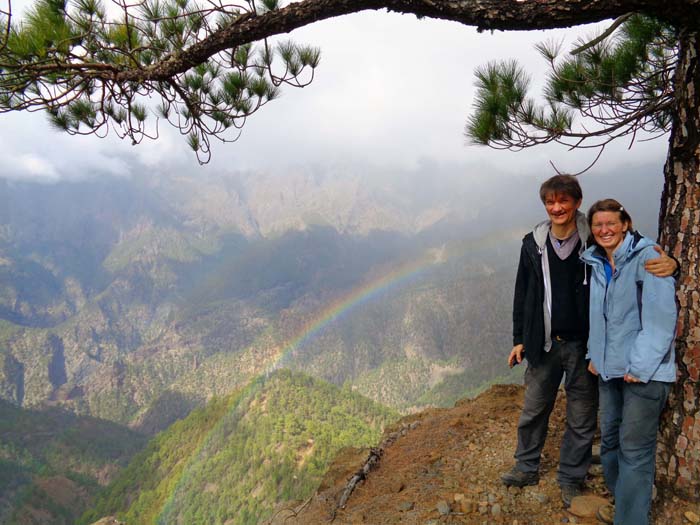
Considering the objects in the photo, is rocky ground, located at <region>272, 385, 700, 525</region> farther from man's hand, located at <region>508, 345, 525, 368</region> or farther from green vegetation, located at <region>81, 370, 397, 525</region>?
green vegetation, located at <region>81, 370, 397, 525</region>

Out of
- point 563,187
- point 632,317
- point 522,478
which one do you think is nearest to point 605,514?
point 522,478

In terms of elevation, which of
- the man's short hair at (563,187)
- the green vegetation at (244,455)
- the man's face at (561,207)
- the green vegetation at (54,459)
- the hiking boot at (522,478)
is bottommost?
the green vegetation at (54,459)

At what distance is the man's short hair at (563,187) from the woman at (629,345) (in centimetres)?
19

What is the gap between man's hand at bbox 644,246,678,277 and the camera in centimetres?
201

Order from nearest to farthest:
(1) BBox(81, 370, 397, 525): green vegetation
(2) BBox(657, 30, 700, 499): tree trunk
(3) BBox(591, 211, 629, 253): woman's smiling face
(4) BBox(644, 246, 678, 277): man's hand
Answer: (4) BBox(644, 246, 678, 277): man's hand, (2) BBox(657, 30, 700, 499): tree trunk, (3) BBox(591, 211, 629, 253): woman's smiling face, (1) BBox(81, 370, 397, 525): green vegetation

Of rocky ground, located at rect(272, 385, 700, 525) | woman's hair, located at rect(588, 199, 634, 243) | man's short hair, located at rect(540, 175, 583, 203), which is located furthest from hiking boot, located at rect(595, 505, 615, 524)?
man's short hair, located at rect(540, 175, 583, 203)

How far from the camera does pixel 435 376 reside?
449 feet

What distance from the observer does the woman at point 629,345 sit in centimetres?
204

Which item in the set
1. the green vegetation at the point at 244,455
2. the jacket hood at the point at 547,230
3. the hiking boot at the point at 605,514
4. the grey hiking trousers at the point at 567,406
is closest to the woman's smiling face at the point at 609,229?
the jacket hood at the point at 547,230

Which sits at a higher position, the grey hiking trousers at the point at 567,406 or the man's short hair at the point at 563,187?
the man's short hair at the point at 563,187

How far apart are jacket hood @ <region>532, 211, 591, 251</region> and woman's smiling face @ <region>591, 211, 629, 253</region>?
211mm

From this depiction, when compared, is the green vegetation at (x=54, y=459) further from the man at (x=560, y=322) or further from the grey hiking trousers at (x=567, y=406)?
the man at (x=560, y=322)

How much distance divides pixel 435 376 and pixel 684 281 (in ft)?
466

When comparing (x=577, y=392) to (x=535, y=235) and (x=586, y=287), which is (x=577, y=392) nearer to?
(x=586, y=287)
